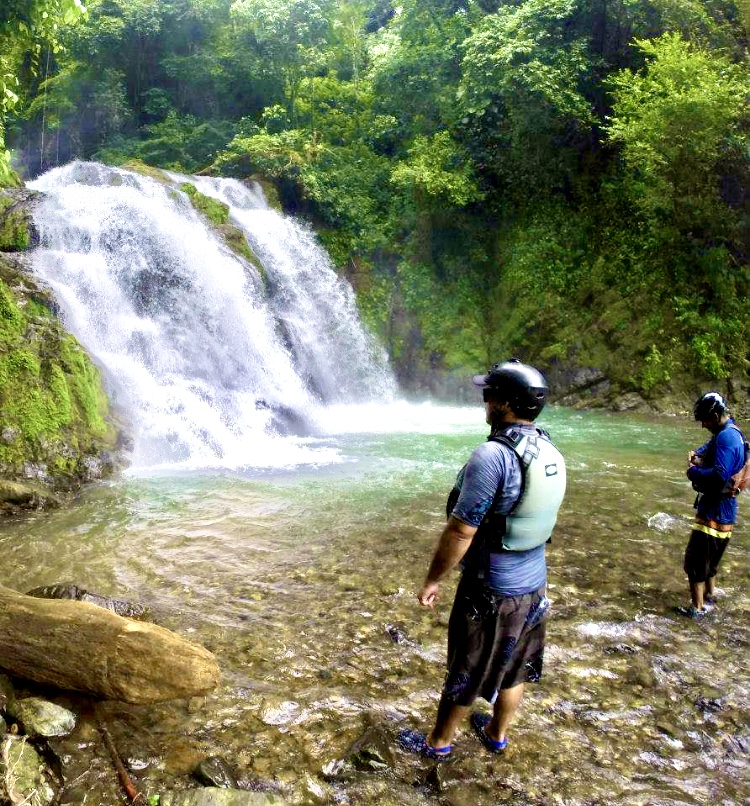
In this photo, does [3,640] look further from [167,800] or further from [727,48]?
[727,48]

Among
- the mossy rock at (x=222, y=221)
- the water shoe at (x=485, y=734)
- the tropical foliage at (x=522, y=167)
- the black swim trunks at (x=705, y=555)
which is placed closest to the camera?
the water shoe at (x=485, y=734)

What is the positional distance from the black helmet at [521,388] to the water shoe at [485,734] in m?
1.66

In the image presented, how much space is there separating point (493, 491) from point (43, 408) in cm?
721

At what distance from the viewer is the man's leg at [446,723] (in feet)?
9.64

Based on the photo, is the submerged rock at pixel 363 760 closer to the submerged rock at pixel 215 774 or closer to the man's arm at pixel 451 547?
the submerged rock at pixel 215 774

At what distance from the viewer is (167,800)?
8.80 feet

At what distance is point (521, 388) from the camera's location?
109 inches

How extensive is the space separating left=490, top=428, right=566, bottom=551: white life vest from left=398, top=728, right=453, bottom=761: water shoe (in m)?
1.13

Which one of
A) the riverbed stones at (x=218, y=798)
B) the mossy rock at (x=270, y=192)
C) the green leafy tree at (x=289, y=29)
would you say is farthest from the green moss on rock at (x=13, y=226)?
the green leafy tree at (x=289, y=29)

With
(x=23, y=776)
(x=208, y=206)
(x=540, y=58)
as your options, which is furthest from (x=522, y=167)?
(x=23, y=776)

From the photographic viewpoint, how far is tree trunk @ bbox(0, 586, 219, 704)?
3246 mm

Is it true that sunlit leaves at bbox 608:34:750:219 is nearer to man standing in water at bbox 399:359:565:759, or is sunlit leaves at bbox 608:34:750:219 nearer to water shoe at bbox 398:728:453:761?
man standing in water at bbox 399:359:565:759

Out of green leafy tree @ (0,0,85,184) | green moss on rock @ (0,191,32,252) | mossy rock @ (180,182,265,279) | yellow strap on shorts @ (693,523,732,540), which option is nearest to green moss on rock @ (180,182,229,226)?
mossy rock @ (180,182,265,279)

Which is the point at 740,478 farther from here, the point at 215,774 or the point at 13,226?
the point at 13,226
